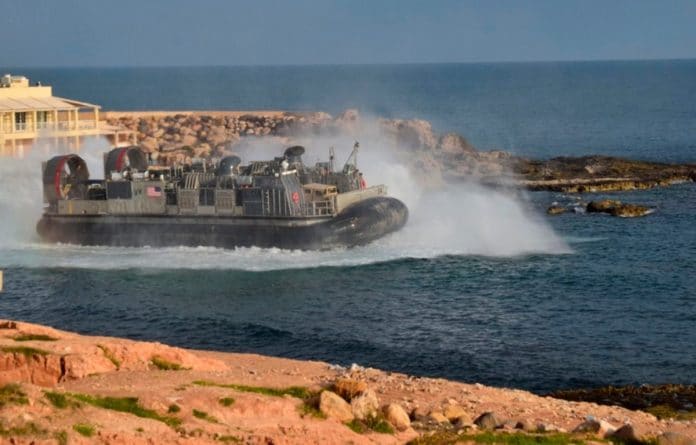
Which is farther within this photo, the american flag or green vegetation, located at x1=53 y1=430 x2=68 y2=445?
the american flag

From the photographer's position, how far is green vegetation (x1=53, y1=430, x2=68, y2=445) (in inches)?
629

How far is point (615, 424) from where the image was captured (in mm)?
21406

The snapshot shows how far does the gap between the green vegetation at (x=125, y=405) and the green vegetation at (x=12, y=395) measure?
2.57ft

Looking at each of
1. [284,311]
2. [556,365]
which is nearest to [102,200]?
[284,311]

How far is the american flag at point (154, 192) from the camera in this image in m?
46.5

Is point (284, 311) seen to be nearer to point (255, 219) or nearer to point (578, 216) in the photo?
point (255, 219)

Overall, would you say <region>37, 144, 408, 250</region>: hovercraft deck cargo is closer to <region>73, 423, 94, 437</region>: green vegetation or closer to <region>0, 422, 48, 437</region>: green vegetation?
<region>73, 423, 94, 437</region>: green vegetation

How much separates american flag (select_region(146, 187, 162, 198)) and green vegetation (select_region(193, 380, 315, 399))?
26303 millimetres

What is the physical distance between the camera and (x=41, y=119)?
65000 mm

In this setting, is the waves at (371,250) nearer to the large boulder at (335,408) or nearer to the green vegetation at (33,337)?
the green vegetation at (33,337)

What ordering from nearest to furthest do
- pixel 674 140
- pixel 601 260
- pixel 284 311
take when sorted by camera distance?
pixel 284 311 < pixel 601 260 < pixel 674 140

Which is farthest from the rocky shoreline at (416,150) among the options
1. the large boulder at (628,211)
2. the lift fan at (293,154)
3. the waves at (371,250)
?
the lift fan at (293,154)

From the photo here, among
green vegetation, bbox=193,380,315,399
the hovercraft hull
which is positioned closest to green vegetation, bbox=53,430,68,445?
green vegetation, bbox=193,380,315,399

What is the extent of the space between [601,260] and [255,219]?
42.4 feet
